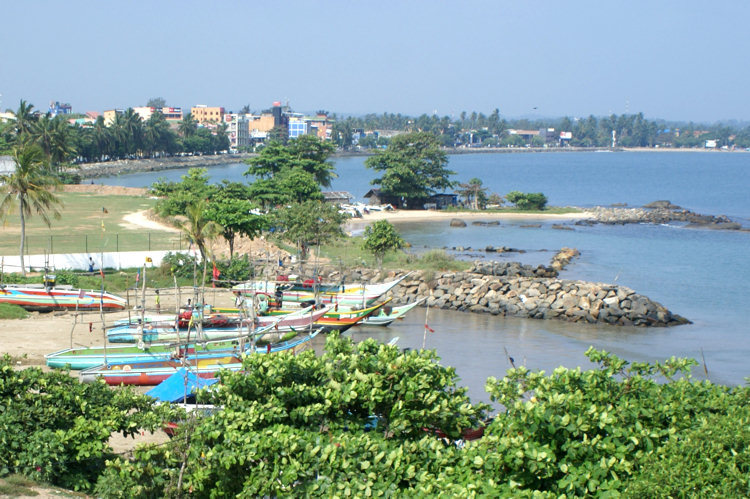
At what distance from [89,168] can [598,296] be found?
7636 centimetres

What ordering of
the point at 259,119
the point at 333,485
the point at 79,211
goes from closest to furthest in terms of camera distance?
the point at 333,485, the point at 79,211, the point at 259,119

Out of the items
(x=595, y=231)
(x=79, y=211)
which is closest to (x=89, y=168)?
(x=79, y=211)

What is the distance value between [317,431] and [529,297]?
20.6m

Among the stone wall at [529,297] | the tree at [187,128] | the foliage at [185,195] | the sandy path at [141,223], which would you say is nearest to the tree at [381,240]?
the stone wall at [529,297]

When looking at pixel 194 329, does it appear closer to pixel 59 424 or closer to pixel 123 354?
pixel 123 354

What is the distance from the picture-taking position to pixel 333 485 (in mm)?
7621

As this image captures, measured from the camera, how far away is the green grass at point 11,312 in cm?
2208

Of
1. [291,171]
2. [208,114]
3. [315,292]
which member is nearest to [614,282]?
[315,292]

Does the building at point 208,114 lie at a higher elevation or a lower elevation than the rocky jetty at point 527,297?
higher

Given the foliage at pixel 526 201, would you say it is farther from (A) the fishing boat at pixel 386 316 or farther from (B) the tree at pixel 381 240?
(A) the fishing boat at pixel 386 316

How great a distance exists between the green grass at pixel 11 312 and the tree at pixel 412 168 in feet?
129

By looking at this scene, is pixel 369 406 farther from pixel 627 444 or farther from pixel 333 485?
pixel 627 444

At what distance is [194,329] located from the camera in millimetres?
19703

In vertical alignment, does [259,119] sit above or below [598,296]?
above
